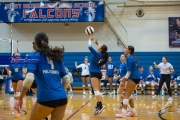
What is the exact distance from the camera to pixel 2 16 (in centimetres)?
2027

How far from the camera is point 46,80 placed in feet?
11.7

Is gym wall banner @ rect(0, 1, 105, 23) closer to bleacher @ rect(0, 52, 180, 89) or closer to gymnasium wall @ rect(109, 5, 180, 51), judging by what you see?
gymnasium wall @ rect(109, 5, 180, 51)

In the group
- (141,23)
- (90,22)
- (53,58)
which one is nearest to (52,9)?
(90,22)

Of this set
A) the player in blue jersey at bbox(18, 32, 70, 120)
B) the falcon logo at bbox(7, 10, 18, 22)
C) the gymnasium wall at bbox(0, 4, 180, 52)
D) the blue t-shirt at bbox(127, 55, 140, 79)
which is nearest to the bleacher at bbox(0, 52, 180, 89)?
the gymnasium wall at bbox(0, 4, 180, 52)

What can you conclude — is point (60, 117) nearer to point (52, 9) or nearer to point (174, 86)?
point (174, 86)

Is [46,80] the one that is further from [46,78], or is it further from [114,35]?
[114,35]

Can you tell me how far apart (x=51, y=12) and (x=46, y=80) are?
1709 cm

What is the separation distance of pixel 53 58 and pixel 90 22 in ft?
57.9

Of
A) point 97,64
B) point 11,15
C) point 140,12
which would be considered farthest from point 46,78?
point 140,12

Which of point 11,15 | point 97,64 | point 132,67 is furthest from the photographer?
point 11,15

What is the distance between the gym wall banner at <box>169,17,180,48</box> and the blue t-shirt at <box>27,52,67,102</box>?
18150mm

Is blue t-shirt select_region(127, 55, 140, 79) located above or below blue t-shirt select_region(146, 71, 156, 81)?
above

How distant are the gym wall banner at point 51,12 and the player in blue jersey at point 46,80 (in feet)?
53.8

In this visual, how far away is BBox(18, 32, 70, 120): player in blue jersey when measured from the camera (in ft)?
11.5
